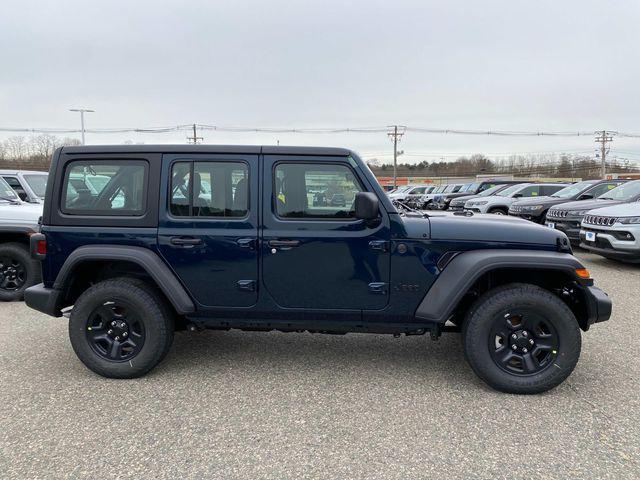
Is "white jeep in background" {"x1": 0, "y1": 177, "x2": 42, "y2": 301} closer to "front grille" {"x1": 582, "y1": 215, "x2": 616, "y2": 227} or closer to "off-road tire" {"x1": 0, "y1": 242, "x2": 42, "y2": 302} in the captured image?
"off-road tire" {"x1": 0, "y1": 242, "x2": 42, "y2": 302}

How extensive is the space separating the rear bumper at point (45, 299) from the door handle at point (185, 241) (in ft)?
3.35

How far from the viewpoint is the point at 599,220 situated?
303 inches

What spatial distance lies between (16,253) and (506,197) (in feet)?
43.9

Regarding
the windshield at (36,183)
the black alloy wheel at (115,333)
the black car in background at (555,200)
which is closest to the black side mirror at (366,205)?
the black alloy wheel at (115,333)

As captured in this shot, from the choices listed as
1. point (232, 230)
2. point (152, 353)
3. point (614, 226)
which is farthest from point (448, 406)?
point (614, 226)

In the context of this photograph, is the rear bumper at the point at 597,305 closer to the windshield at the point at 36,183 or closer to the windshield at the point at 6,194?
the windshield at the point at 6,194

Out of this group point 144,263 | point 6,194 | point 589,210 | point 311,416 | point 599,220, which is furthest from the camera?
point 589,210

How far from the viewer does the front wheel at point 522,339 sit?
316 cm

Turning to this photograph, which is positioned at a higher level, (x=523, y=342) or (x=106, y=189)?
(x=106, y=189)

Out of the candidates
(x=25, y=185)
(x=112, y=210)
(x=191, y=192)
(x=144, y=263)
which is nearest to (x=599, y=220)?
(x=191, y=192)

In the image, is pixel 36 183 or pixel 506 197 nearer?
pixel 36 183

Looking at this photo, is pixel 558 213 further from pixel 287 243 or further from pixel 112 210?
pixel 112 210

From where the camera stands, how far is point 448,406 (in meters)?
3.09

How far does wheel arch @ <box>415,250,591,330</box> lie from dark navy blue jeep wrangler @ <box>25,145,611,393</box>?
11 mm
